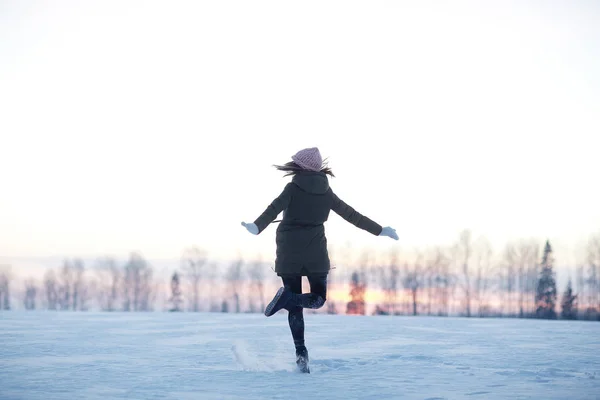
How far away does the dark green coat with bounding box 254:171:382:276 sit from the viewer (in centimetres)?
580

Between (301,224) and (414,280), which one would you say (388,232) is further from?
(414,280)

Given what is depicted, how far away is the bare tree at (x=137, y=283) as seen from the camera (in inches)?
2972

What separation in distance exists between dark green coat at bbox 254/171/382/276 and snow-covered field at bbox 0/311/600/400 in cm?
101

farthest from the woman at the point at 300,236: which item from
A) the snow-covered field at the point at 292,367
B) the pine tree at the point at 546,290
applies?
the pine tree at the point at 546,290

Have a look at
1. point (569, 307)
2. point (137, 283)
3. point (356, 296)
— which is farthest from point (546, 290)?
point (137, 283)

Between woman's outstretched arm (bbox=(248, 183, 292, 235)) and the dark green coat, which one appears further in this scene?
the dark green coat

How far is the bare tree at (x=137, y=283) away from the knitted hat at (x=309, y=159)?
237ft

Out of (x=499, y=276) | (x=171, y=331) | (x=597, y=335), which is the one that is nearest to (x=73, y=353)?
(x=171, y=331)

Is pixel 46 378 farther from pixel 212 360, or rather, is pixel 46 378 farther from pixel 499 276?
pixel 499 276

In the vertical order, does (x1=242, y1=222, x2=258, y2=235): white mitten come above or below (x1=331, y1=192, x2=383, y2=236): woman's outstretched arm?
below

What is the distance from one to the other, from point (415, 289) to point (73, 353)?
63.7m

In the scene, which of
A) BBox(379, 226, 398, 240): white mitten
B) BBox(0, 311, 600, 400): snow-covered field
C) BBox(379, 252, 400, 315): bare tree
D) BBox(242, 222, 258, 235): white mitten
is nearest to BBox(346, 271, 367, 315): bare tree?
BBox(379, 252, 400, 315): bare tree

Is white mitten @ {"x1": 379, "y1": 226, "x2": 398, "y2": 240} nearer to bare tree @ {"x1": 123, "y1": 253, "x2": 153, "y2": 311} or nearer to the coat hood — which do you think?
the coat hood

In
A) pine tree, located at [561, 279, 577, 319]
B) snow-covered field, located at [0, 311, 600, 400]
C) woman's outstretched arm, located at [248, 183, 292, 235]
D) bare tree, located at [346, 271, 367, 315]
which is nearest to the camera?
snow-covered field, located at [0, 311, 600, 400]
